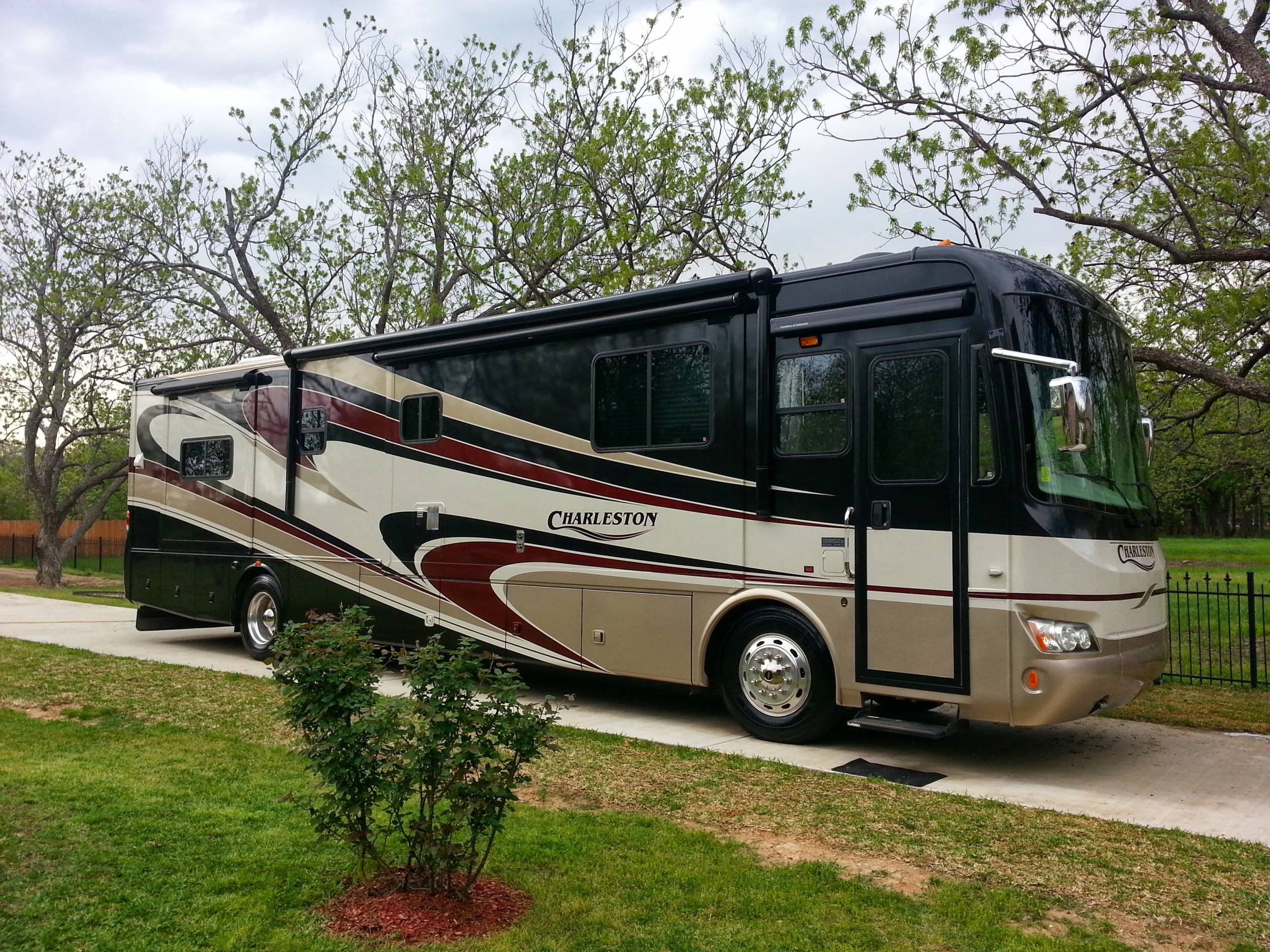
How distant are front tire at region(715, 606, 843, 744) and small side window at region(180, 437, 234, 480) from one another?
713 cm

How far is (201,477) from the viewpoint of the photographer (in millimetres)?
12953

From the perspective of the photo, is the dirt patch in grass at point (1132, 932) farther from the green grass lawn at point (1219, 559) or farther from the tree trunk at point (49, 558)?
the tree trunk at point (49, 558)

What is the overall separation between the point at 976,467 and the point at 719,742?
2786mm

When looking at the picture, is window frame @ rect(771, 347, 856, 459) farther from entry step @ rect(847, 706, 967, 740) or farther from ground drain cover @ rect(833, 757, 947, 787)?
ground drain cover @ rect(833, 757, 947, 787)

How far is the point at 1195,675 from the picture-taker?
36.7 feet

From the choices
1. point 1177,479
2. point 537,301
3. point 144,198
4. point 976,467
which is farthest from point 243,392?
point 1177,479

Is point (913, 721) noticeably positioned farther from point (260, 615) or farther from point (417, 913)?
point (260, 615)

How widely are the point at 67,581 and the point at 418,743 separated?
3586 centimetres

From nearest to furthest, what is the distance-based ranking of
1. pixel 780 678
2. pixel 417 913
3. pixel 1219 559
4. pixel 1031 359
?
1. pixel 417 913
2. pixel 1031 359
3. pixel 780 678
4. pixel 1219 559

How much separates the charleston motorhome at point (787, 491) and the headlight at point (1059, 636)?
2 cm

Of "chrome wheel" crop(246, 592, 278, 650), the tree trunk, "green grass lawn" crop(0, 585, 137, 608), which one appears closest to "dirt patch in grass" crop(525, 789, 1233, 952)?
"chrome wheel" crop(246, 592, 278, 650)

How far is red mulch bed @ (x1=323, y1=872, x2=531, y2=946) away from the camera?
4.10 metres

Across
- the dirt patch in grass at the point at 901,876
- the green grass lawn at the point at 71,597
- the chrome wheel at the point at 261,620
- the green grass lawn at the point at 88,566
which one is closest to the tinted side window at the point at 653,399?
the dirt patch in grass at the point at 901,876

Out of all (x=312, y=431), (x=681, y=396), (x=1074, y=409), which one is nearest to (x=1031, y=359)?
(x=1074, y=409)
